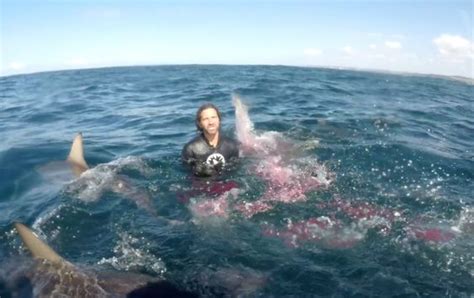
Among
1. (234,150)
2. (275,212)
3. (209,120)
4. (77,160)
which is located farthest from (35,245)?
(77,160)

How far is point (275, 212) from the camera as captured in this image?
679 cm

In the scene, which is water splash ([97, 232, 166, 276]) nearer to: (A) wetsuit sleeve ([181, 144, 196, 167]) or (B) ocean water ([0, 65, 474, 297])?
(B) ocean water ([0, 65, 474, 297])

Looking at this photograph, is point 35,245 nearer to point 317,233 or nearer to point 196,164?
point 317,233

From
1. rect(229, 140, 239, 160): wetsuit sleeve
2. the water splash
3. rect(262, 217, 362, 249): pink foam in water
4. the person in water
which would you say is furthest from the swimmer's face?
the water splash

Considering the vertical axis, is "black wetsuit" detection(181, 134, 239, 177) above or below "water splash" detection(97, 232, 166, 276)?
above

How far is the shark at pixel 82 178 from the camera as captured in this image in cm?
760

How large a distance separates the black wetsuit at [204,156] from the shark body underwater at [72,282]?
333 centimetres

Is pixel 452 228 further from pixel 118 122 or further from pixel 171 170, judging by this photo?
pixel 118 122

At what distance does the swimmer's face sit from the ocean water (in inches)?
40.9

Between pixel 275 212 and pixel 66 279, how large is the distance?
3.35 metres

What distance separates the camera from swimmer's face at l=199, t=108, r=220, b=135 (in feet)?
24.8

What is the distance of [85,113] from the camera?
677 inches

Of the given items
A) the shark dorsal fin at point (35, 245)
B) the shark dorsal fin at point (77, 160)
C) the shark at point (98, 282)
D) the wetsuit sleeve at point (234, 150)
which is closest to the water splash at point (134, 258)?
the shark at point (98, 282)

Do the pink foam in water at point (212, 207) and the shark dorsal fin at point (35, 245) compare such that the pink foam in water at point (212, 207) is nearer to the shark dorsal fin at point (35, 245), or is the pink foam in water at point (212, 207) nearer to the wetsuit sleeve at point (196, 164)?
the wetsuit sleeve at point (196, 164)
